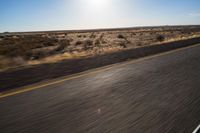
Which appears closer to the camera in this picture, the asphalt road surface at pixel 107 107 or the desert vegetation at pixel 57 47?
the asphalt road surface at pixel 107 107

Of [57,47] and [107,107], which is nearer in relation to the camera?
[107,107]

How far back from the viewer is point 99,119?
4.07 meters

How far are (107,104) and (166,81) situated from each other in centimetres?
307

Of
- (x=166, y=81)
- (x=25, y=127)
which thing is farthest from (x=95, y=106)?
(x=166, y=81)

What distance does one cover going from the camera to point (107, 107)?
15.5 ft

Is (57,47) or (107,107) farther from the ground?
(107,107)

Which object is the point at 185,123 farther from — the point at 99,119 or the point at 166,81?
the point at 166,81

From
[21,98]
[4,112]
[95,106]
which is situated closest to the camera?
[4,112]

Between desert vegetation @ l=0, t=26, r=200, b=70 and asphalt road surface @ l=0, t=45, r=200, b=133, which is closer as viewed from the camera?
asphalt road surface @ l=0, t=45, r=200, b=133

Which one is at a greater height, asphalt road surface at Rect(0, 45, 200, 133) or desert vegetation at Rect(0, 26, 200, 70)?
asphalt road surface at Rect(0, 45, 200, 133)

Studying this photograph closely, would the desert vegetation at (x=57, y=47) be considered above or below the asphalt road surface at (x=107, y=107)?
below

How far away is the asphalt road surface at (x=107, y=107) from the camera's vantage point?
12.4 ft

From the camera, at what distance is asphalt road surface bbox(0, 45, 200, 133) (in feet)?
12.4

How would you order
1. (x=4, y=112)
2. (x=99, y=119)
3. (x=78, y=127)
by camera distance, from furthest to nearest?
(x=4, y=112), (x=99, y=119), (x=78, y=127)
